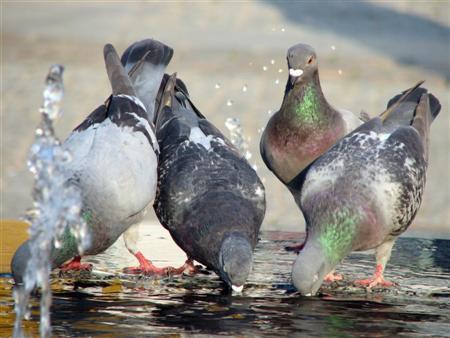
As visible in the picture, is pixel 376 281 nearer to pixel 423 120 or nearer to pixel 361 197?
pixel 361 197

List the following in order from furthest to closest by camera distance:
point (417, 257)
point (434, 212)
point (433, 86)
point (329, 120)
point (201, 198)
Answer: point (433, 86)
point (434, 212)
point (329, 120)
point (417, 257)
point (201, 198)

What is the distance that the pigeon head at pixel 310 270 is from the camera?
564 centimetres

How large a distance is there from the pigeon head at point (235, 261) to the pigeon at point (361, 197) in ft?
0.95

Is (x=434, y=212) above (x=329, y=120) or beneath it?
beneath

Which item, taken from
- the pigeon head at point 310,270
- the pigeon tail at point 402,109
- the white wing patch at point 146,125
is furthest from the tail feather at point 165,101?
the pigeon head at point 310,270

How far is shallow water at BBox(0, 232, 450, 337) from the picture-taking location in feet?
16.2

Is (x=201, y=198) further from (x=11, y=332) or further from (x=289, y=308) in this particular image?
(x=11, y=332)

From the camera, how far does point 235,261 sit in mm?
5461

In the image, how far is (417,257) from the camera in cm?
707

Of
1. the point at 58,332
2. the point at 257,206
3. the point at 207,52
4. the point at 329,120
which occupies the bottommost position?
the point at 58,332

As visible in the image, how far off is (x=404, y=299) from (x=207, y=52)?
34.1 feet

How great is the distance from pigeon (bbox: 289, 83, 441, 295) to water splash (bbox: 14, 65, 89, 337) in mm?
1190

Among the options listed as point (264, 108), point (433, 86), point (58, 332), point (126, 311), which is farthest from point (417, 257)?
point (433, 86)

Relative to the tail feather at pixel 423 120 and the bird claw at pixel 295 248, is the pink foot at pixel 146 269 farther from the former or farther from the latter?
the tail feather at pixel 423 120
